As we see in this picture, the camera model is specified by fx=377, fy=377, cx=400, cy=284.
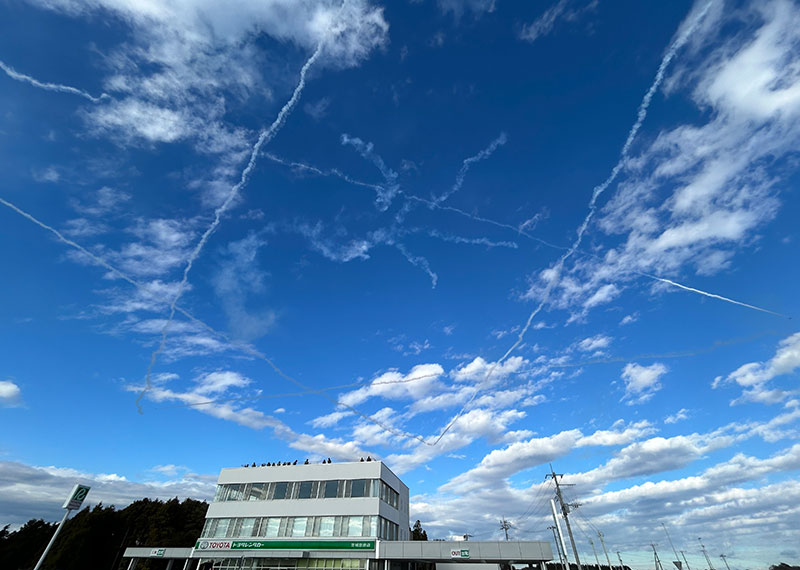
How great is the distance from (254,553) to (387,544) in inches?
545

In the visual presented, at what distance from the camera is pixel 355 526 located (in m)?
36.0

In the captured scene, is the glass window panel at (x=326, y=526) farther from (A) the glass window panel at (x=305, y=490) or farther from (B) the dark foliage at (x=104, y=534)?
(B) the dark foliage at (x=104, y=534)

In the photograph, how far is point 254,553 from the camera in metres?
37.3

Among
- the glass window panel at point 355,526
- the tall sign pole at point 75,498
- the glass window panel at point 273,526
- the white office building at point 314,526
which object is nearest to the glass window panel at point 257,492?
the white office building at point 314,526

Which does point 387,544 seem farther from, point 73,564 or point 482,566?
point 73,564

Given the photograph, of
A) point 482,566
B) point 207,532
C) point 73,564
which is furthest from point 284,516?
point 73,564

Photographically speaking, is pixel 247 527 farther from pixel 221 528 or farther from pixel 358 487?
pixel 358 487

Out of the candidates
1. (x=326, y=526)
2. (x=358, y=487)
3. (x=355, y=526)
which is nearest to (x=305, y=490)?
(x=326, y=526)

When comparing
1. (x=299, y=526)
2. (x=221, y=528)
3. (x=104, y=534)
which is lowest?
(x=299, y=526)

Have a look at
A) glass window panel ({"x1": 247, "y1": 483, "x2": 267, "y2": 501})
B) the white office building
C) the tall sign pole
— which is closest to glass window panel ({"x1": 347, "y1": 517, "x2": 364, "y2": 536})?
the white office building

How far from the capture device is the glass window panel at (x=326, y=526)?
1436 inches

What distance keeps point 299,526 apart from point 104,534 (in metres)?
61.5

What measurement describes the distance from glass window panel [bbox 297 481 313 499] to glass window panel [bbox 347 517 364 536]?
5491 millimetres

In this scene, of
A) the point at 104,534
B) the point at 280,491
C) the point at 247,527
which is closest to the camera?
the point at 247,527
